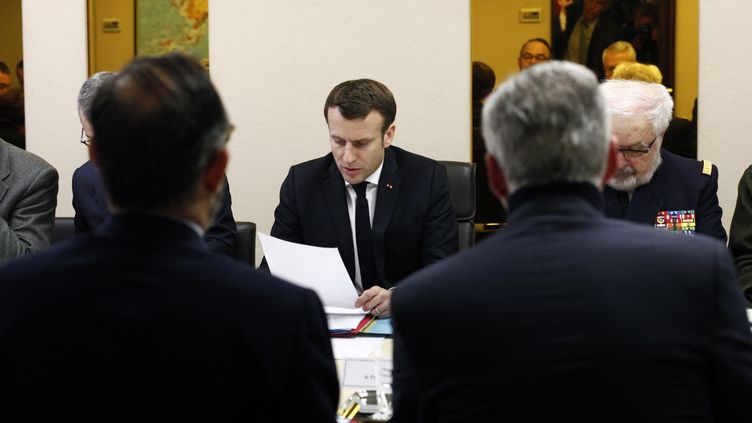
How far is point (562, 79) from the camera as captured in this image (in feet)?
4.57

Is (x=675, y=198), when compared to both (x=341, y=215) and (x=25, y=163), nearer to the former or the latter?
Result: (x=341, y=215)

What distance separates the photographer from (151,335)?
49.1 inches

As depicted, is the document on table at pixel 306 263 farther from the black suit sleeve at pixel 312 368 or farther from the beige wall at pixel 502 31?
the beige wall at pixel 502 31

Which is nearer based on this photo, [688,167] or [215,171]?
[215,171]

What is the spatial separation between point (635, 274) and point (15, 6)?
449cm

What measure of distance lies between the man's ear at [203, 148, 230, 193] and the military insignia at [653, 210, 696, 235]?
2.16 m

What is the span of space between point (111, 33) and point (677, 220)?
313 centimetres

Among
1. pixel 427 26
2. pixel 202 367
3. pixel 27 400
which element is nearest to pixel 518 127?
pixel 202 367

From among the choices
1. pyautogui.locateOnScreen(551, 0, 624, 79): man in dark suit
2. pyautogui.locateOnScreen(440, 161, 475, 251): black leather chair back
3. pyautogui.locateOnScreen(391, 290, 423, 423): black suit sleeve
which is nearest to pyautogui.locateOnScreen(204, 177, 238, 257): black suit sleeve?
pyautogui.locateOnScreen(440, 161, 475, 251): black leather chair back

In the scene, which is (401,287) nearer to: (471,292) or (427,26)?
(471,292)

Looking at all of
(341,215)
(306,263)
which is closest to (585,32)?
(341,215)

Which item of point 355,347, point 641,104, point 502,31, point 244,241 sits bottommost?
point 355,347

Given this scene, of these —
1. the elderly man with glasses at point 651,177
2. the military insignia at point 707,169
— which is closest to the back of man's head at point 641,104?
the elderly man with glasses at point 651,177

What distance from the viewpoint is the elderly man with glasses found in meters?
3.17
